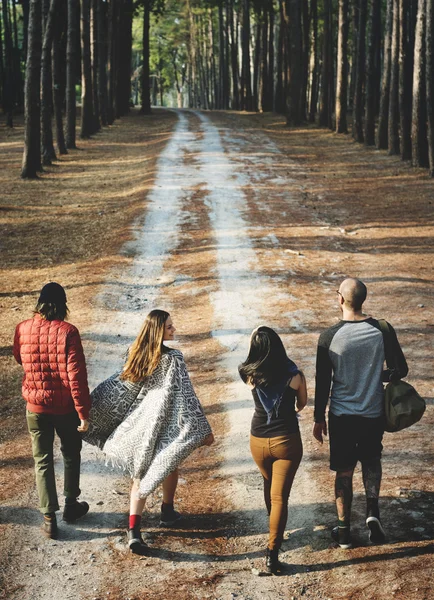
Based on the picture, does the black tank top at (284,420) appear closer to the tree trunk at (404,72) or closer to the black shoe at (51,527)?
the black shoe at (51,527)

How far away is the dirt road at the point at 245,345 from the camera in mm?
5281

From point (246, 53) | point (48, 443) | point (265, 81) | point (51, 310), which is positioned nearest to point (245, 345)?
point (48, 443)

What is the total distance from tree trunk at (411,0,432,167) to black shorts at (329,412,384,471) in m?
17.6

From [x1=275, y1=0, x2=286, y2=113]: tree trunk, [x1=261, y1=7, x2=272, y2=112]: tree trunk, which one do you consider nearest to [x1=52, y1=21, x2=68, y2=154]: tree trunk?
[x1=275, y1=0, x2=286, y2=113]: tree trunk

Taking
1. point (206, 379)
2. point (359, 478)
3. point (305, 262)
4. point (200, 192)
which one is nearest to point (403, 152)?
point (200, 192)

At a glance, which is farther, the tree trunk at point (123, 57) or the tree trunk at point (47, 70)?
the tree trunk at point (123, 57)

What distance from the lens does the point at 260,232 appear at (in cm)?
1633

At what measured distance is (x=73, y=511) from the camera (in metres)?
6.05

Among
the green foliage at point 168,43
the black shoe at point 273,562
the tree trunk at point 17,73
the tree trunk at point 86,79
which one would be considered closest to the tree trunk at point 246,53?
the tree trunk at point 17,73

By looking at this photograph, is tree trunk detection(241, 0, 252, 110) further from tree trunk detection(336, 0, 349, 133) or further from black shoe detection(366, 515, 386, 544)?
black shoe detection(366, 515, 386, 544)

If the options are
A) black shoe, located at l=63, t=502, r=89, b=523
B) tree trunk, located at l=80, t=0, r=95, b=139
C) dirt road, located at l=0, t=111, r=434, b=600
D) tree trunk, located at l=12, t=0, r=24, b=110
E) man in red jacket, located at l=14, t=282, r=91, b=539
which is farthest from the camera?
tree trunk, located at l=12, t=0, r=24, b=110

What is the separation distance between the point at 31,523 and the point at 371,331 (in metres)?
3.08

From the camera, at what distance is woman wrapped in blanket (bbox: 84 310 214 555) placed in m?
5.45

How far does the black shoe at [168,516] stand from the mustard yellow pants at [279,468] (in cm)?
101
